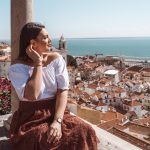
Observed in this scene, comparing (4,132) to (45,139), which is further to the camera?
(4,132)

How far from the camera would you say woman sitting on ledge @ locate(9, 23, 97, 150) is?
249 centimetres

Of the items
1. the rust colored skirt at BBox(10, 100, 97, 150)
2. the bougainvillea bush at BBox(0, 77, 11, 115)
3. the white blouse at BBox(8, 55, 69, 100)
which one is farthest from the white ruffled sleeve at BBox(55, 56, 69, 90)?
the bougainvillea bush at BBox(0, 77, 11, 115)

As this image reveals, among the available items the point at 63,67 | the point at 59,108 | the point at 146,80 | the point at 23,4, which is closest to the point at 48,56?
the point at 63,67

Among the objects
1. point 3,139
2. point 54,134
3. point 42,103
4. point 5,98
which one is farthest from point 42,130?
point 5,98

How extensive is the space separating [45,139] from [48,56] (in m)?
0.74

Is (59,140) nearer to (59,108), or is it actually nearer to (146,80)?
(59,108)

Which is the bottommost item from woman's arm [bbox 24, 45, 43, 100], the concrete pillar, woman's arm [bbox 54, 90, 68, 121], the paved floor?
the paved floor

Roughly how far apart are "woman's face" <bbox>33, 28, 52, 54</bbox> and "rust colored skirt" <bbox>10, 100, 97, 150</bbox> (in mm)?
435

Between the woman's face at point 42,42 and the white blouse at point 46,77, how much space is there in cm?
13

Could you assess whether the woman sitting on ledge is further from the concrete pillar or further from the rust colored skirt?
the concrete pillar

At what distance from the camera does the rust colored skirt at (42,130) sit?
248 centimetres

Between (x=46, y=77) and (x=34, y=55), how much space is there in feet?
0.66

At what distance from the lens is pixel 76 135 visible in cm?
251

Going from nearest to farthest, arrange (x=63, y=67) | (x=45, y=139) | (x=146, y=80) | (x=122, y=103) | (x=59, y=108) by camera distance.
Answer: (x=45, y=139)
(x=59, y=108)
(x=63, y=67)
(x=122, y=103)
(x=146, y=80)
